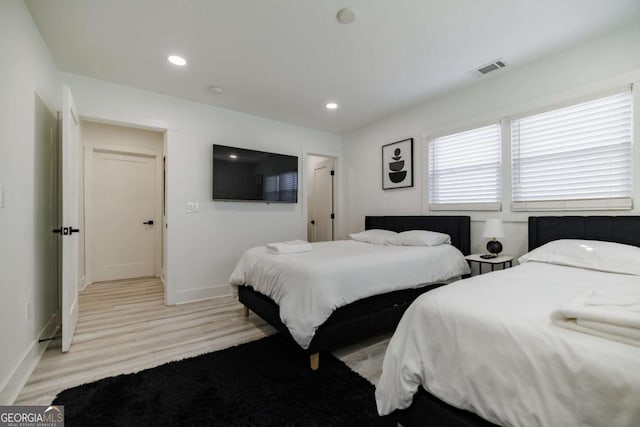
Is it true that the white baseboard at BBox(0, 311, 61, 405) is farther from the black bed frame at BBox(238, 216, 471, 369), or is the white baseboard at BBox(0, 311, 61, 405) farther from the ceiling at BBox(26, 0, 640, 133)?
the ceiling at BBox(26, 0, 640, 133)

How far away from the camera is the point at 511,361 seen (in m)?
0.98

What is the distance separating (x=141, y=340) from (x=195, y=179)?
1.98 meters

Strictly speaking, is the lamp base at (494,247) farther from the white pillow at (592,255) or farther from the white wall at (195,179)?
the white wall at (195,179)

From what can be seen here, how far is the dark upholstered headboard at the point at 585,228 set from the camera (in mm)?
2188

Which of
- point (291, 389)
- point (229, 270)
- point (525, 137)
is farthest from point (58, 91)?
point (525, 137)

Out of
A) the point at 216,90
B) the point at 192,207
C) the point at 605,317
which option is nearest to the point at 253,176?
the point at 192,207

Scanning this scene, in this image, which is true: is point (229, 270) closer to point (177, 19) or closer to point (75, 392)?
point (75, 392)

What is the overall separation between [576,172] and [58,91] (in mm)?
5055

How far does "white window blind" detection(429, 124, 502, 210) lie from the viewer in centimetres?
313

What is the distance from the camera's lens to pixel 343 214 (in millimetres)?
5168

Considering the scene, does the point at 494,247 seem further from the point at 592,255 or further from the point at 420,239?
the point at 592,255

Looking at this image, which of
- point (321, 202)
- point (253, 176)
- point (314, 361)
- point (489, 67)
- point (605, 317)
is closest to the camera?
point (605, 317)

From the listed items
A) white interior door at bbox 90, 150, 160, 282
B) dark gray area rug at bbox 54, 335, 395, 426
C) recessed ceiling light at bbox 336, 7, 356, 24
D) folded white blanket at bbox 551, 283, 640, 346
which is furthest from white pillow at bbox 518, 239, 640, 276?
white interior door at bbox 90, 150, 160, 282

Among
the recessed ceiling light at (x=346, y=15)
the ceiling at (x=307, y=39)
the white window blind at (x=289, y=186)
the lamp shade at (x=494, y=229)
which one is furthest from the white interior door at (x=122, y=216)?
the lamp shade at (x=494, y=229)
